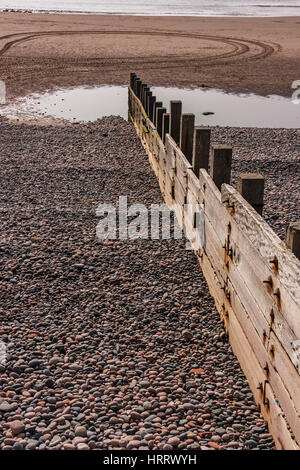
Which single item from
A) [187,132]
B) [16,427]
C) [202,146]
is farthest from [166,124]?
[16,427]

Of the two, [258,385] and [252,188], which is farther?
[252,188]

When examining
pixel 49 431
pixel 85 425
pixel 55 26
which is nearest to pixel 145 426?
pixel 85 425

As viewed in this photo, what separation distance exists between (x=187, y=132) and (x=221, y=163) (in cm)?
239

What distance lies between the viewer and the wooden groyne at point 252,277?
11.0 ft

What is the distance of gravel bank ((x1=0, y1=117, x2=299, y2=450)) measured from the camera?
387 cm

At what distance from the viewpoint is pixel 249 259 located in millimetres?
4156

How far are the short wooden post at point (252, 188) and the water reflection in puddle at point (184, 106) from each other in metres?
11.4

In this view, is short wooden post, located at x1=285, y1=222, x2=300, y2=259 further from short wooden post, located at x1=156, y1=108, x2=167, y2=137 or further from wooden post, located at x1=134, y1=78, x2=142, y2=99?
wooden post, located at x1=134, y1=78, x2=142, y2=99

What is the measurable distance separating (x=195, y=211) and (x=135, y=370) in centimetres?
231

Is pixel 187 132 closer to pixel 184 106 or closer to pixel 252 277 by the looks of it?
pixel 252 277

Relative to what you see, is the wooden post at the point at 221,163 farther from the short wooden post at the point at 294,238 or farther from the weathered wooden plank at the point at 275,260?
the short wooden post at the point at 294,238

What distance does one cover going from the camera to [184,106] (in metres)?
17.5

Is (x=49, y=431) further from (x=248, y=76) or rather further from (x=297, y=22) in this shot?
(x=297, y=22)
